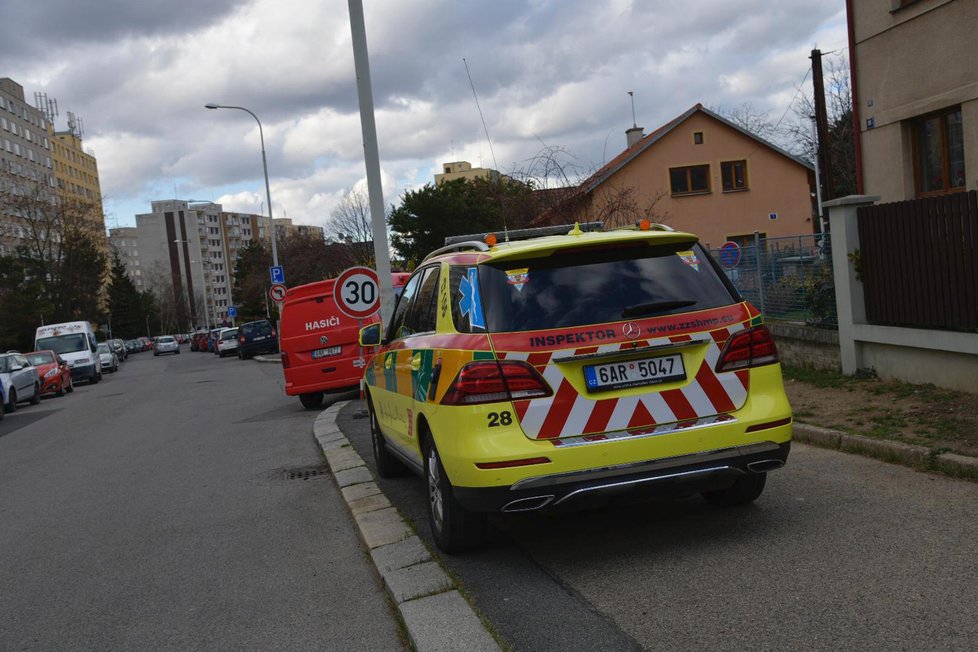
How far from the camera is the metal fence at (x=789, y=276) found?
1123 centimetres

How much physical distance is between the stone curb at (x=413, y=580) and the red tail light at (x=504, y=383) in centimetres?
97

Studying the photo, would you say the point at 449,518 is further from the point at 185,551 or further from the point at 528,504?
the point at 185,551

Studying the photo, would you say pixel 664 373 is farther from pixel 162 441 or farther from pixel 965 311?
pixel 162 441

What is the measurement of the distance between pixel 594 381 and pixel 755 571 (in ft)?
3.99

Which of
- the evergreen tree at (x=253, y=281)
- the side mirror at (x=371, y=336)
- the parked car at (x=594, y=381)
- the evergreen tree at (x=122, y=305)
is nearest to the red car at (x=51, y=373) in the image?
the side mirror at (x=371, y=336)

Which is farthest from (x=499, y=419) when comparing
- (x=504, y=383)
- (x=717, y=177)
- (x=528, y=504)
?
(x=717, y=177)

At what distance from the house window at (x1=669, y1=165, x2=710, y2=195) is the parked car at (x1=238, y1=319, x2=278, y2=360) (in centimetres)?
2010

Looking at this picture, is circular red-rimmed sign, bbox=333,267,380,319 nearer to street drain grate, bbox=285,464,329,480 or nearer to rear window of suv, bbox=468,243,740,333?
street drain grate, bbox=285,464,329,480

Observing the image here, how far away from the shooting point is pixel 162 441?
12.5m

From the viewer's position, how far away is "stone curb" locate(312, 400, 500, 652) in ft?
12.8

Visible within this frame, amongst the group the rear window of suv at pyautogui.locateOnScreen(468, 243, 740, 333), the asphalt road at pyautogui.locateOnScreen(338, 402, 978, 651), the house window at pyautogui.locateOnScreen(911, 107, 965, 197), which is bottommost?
the asphalt road at pyautogui.locateOnScreen(338, 402, 978, 651)

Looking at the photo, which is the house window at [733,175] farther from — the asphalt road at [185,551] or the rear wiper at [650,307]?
the rear wiper at [650,307]

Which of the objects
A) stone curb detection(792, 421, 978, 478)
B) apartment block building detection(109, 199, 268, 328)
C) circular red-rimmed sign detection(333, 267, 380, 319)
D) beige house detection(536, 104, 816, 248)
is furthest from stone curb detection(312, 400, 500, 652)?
apartment block building detection(109, 199, 268, 328)

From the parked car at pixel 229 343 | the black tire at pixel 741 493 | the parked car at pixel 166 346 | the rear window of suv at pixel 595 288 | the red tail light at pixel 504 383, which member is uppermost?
the rear window of suv at pixel 595 288
